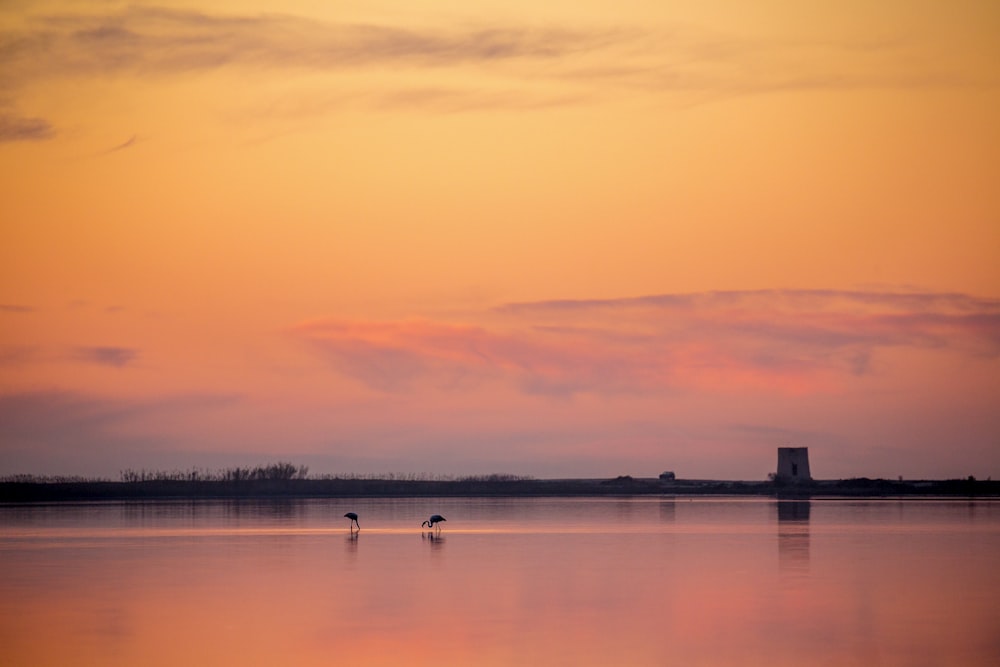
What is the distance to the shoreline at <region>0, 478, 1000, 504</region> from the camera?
8200 centimetres

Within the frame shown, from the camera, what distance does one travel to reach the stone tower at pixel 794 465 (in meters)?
93.8

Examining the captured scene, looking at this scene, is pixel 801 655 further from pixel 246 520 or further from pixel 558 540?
pixel 246 520

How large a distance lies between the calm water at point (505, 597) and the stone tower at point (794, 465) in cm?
5559

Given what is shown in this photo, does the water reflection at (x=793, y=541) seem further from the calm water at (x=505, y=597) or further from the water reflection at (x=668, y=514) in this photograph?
the water reflection at (x=668, y=514)

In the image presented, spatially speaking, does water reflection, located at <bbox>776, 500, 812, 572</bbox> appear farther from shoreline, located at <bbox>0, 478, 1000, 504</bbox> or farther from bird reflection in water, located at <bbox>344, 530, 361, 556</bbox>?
shoreline, located at <bbox>0, 478, 1000, 504</bbox>

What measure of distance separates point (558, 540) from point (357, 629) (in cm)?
1646

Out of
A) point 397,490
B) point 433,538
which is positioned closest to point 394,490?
point 397,490

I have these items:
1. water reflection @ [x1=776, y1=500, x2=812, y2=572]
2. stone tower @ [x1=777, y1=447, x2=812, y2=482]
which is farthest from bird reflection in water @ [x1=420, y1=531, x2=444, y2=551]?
stone tower @ [x1=777, y1=447, x2=812, y2=482]

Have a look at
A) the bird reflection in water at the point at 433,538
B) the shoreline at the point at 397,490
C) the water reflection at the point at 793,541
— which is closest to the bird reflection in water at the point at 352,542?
the bird reflection in water at the point at 433,538

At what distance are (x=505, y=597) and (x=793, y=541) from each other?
14.3 meters

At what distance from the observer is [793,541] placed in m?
33.5

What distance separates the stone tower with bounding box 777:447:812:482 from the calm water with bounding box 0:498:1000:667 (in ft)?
182

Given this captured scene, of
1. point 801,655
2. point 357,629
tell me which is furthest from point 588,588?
point 801,655

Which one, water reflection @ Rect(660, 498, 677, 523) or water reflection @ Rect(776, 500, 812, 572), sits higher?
water reflection @ Rect(776, 500, 812, 572)
